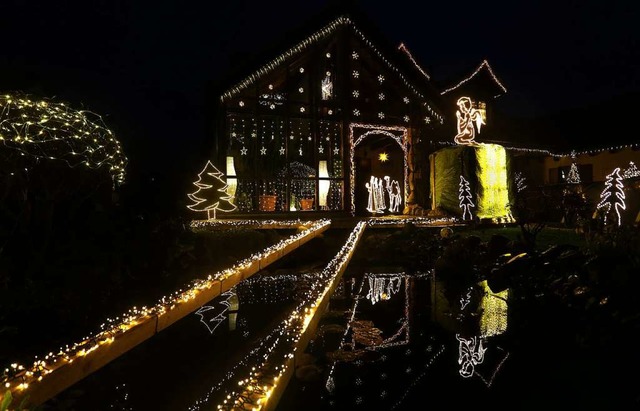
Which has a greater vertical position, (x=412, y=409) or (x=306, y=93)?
(x=306, y=93)

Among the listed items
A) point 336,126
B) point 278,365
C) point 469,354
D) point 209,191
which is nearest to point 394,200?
point 336,126

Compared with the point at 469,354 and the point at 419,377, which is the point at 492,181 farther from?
the point at 419,377

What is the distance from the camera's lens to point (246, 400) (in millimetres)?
2438

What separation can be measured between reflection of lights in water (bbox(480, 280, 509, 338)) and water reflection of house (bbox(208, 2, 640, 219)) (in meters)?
7.21

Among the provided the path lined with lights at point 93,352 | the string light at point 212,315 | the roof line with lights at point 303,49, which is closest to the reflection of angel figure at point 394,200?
the roof line with lights at point 303,49

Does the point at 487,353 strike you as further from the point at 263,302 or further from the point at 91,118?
the point at 91,118

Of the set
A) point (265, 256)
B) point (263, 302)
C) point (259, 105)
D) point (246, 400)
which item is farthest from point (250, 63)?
point (246, 400)

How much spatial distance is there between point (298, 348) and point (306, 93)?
1157 centimetres

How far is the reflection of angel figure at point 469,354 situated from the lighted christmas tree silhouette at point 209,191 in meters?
8.04

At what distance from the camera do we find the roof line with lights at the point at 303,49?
11837 millimetres

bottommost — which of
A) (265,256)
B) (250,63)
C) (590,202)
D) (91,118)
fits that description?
(265,256)

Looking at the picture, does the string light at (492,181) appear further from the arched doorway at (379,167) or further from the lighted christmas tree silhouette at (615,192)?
the lighted christmas tree silhouette at (615,192)

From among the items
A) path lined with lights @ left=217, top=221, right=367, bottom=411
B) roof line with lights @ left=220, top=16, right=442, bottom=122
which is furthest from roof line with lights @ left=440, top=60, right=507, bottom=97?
path lined with lights @ left=217, top=221, right=367, bottom=411

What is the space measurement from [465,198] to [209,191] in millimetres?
8111
